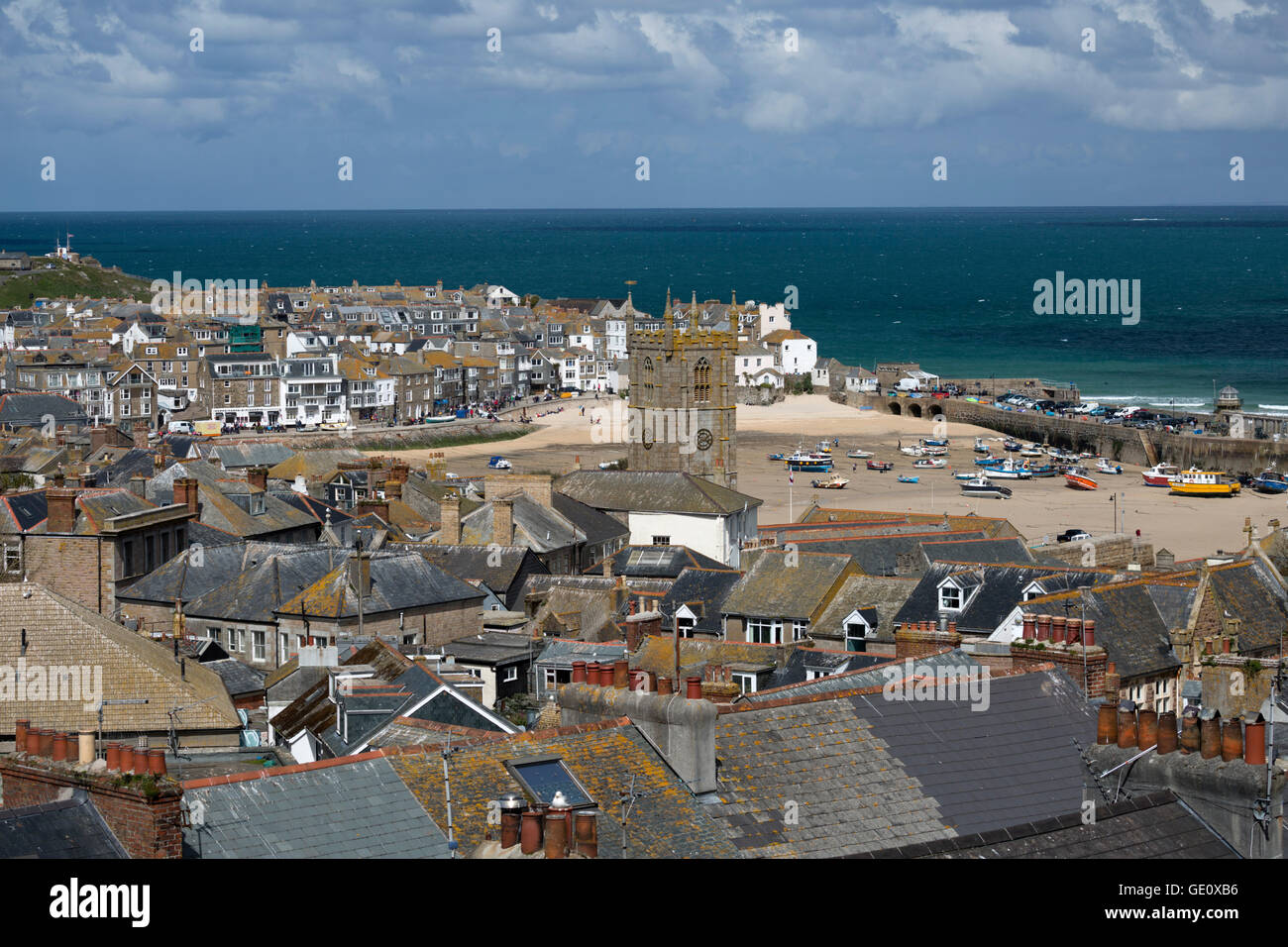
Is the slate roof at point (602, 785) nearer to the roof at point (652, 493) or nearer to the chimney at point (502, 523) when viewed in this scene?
the chimney at point (502, 523)

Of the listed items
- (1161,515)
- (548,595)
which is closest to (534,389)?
(1161,515)

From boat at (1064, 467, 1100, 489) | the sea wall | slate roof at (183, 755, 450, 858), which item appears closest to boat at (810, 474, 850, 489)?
boat at (1064, 467, 1100, 489)

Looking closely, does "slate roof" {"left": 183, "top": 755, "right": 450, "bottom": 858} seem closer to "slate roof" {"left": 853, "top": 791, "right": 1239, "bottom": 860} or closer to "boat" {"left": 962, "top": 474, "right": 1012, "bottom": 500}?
"slate roof" {"left": 853, "top": 791, "right": 1239, "bottom": 860}

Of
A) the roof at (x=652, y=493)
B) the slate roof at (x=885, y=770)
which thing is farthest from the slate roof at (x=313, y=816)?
the roof at (x=652, y=493)

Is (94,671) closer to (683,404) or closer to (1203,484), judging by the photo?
(683,404)

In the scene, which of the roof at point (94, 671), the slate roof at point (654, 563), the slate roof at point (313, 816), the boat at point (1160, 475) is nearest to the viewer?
the slate roof at point (313, 816)

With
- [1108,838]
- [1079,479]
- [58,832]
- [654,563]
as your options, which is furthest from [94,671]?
[1079,479]
